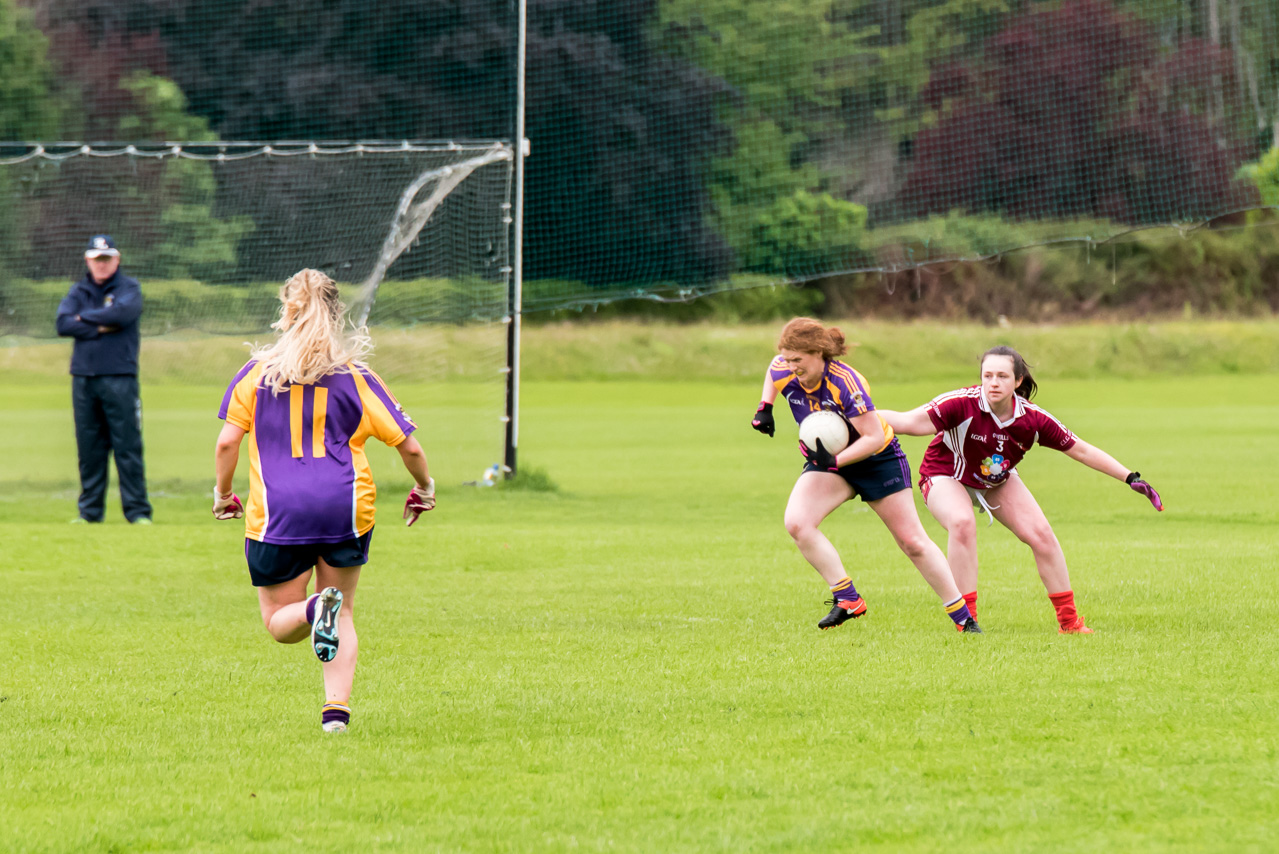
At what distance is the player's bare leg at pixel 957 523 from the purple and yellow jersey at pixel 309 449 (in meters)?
3.45

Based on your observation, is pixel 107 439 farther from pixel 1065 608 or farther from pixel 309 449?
pixel 1065 608

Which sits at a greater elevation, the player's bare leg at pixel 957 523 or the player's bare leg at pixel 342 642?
the player's bare leg at pixel 342 642

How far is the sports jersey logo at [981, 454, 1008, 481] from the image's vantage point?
7930 millimetres

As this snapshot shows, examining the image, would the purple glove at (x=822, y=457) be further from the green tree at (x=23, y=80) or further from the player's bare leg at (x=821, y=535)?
the green tree at (x=23, y=80)

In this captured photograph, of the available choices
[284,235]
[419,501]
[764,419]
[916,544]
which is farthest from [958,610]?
[284,235]

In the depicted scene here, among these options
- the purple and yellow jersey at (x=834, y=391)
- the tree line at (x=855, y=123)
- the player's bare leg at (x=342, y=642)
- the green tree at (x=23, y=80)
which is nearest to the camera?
the player's bare leg at (x=342, y=642)

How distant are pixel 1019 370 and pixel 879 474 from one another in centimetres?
89

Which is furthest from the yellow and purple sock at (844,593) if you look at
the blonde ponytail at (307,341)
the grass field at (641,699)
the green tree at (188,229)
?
the green tree at (188,229)

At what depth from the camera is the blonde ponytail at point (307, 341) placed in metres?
5.59

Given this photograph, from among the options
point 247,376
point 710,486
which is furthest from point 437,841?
point 710,486

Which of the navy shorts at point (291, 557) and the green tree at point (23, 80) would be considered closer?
the navy shorts at point (291, 557)

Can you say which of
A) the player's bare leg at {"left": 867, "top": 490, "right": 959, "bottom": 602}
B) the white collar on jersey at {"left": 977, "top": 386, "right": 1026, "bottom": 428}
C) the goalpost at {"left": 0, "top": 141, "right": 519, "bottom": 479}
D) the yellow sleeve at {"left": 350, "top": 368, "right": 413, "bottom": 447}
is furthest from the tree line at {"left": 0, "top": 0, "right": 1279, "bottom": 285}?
the yellow sleeve at {"left": 350, "top": 368, "right": 413, "bottom": 447}

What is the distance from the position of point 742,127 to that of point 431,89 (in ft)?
53.4

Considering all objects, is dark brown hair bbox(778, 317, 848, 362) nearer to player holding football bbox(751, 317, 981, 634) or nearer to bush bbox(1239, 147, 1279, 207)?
player holding football bbox(751, 317, 981, 634)
